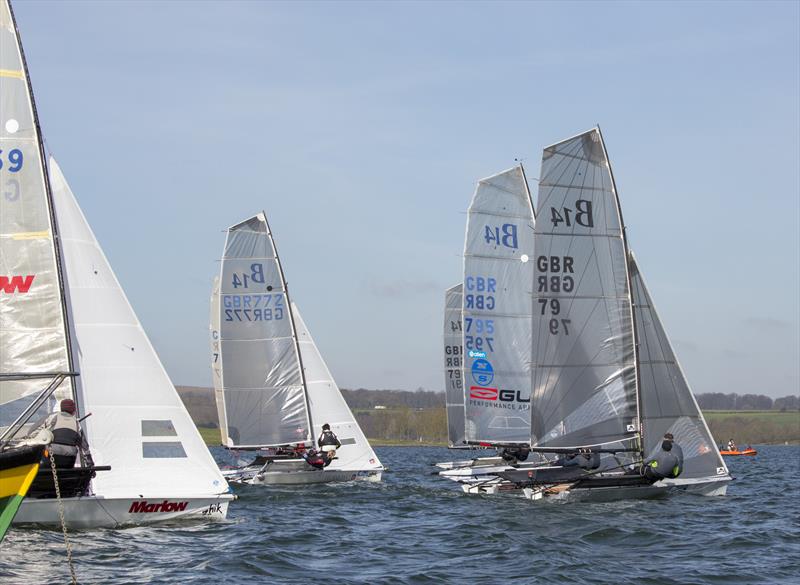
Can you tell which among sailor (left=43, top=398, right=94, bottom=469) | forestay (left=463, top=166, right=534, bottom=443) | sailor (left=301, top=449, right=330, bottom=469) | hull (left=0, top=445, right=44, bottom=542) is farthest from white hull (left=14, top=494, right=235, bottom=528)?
forestay (left=463, top=166, right=534, bottom=443)

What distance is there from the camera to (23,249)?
1648cm

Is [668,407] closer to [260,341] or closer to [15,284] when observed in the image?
[260,341]

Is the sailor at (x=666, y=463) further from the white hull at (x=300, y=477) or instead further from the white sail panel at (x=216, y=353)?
the white sail panel at (x=216, y=353)

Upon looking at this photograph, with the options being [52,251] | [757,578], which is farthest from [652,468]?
[52,251]

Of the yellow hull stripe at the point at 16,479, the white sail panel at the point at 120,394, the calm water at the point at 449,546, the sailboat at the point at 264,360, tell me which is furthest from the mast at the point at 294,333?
the yellow hull stripe at the point at 16,479

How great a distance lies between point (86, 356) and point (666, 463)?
11.6 metres

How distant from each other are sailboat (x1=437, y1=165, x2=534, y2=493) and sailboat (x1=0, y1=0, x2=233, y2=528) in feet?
44.9

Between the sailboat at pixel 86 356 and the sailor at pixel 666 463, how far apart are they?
30.5 feet

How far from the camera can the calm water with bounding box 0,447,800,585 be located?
13617 millimetres

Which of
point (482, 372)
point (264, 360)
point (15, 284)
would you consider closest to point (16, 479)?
point (15, 284)

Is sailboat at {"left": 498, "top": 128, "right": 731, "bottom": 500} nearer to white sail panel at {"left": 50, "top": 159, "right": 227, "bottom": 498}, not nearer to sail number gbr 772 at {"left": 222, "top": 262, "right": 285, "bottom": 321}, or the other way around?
white sail panel at {"left": 50, "top": 159, "right": 227, "bottom": 498}

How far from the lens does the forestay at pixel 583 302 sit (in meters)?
23.9

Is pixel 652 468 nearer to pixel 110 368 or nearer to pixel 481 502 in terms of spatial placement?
pixel 481 502

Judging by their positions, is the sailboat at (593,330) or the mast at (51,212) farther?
the sailboat at (593,330)
